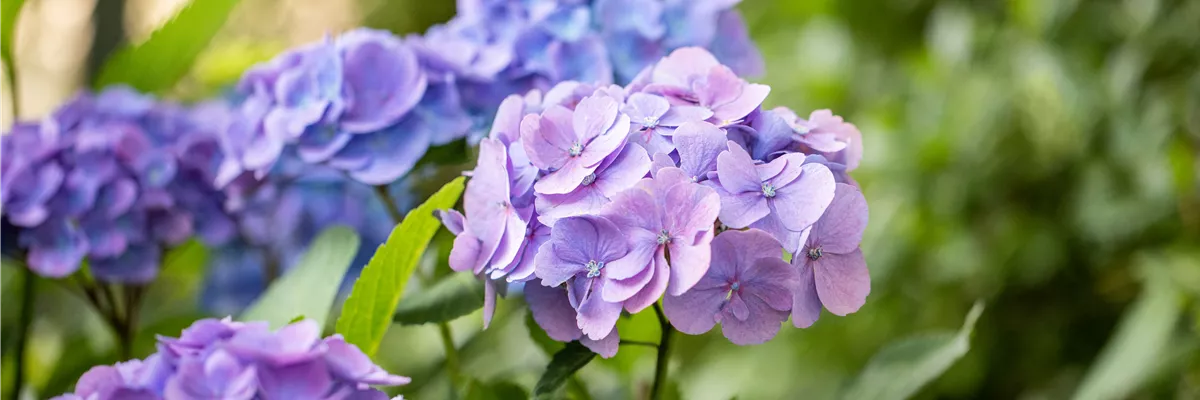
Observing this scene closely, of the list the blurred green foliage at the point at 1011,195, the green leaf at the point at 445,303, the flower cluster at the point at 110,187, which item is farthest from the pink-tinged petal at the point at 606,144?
the blurred green foliage at the point at 1011,195

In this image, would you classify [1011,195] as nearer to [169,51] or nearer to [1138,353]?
[1138,353]

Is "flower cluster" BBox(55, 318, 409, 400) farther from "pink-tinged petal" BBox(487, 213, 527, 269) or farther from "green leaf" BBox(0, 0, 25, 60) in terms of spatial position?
"green leaf" BBox(0, 0, 25, 60)

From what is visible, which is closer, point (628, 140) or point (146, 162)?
point (628, 140)

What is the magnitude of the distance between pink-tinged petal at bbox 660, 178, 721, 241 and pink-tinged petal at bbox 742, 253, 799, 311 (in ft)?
0.08

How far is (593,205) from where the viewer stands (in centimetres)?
32

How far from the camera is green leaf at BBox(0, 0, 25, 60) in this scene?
0.54 meters

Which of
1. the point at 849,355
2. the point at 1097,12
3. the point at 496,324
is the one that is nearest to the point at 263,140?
the point at 496,324

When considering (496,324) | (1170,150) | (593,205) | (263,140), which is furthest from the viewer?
(1170,150)

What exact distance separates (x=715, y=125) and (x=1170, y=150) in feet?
2.60

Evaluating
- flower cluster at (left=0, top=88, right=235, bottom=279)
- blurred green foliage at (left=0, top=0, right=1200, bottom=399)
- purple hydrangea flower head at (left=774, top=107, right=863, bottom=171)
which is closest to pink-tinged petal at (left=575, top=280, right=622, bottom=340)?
purple hydrangea flower head at (left=774, top=107, right=863, bottom=171)

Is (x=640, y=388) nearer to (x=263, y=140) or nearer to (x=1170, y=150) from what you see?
(x=263, y=140)

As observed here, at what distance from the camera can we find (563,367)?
35 centimetres

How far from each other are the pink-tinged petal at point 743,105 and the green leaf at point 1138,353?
342mm

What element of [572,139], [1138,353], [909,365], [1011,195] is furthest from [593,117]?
[1011,195]
